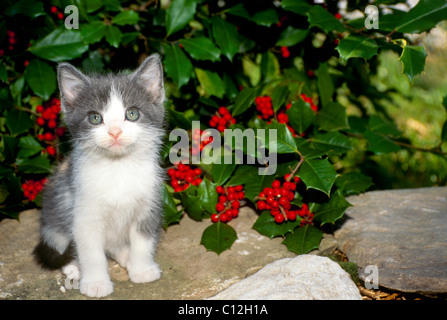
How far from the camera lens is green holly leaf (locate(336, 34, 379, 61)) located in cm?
248

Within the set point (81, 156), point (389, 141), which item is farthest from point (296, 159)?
point (81, 156)

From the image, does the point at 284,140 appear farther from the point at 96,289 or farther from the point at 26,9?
the point at 26,9

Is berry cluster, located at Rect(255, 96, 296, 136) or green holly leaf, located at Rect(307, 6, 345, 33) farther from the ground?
green holly leaf, located at Rect(307, 6, 345, 33)

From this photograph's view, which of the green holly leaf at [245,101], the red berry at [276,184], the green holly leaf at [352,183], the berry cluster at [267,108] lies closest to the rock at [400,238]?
the green holly leaf at [352,183]

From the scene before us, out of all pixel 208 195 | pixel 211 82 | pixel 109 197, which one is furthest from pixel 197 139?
pixel 109 197

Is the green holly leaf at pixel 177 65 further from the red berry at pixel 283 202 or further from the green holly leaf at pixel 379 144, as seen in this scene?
the green holly leaf at pixel 379 144

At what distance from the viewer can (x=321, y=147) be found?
2924 millimetres

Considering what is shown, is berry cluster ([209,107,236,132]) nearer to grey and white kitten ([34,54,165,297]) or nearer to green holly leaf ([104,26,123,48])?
grey and white kitten ([34,54,165,297])

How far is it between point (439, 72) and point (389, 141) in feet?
10.3

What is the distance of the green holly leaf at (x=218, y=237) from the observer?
2.63 m

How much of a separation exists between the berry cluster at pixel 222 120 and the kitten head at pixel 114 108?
0.63m

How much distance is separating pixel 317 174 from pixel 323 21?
94cm

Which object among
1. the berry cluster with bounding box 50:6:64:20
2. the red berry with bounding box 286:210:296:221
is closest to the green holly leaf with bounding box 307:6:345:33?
the red berry with bounding box 286:210:296:221

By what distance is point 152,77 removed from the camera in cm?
252
